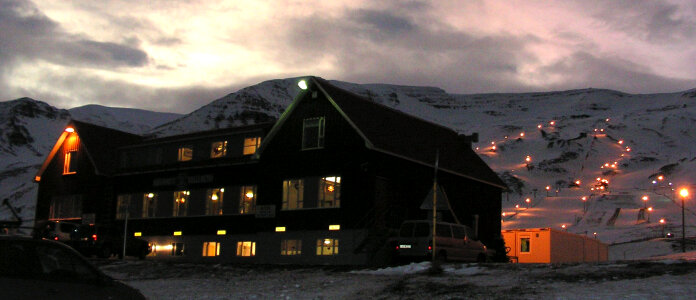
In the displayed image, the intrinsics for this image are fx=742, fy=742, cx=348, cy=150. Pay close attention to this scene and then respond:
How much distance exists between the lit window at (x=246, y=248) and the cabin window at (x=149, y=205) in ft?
23.3

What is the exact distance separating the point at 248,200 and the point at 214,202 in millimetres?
2566

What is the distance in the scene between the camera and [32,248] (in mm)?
8750

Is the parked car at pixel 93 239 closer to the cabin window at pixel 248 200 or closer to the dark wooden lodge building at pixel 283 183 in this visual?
the dark wooden lodge building at pixel 283 183

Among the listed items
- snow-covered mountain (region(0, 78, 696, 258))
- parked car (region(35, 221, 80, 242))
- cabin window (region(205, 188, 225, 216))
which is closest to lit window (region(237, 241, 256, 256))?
cabin window (region(205, 188, 225, 216))

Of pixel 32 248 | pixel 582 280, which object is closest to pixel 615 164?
pixel 582 280

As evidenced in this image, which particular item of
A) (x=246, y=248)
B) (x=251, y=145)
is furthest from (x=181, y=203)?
(x=246, y=248)

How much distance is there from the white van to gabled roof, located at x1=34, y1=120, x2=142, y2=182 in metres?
23.1

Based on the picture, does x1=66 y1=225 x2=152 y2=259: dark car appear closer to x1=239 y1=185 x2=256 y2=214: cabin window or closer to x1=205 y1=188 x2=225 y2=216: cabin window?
x1=205 y1=188 x2=225 y2=216: cabin window

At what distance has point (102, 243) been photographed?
37.1 m

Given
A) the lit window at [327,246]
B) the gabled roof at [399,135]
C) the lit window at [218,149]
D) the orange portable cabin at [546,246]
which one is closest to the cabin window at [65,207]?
the lit window at [218,149]

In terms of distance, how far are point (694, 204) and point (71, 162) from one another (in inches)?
2649

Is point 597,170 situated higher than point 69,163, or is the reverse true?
point 597,170

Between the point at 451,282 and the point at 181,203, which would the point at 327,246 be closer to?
the point at 181,203

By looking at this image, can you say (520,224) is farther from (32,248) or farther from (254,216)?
(32,248)
